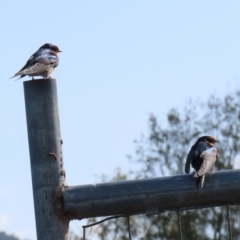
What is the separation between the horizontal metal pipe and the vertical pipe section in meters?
0.10

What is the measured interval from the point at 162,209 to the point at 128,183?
0.48ft

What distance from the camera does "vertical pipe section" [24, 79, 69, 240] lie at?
3.21 metres

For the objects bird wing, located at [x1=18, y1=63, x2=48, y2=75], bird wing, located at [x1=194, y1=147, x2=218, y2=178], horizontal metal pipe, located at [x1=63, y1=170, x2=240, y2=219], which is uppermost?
bird wing, located at [x1=18, y1=63, x2=48, y2=75]

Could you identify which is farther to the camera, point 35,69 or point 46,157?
point 35,69

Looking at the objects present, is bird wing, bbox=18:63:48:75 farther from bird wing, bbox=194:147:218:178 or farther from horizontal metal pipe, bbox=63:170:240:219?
horizontal metal pipe, bbox=63:170:240:219

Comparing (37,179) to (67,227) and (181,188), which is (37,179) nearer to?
A: (67,227)

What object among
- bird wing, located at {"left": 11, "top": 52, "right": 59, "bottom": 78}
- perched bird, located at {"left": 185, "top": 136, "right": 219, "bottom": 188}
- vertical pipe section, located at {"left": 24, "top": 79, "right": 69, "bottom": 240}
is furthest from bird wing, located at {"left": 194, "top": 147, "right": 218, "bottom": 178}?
bird wing, located at {"left": 11, "top": 52, "right": 59, "bottom": 78}

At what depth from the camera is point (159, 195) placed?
10.4 ft

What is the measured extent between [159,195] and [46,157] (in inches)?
15.7

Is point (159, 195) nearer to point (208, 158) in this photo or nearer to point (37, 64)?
point (208, 158)

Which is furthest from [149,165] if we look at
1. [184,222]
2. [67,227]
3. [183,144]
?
[67,227]

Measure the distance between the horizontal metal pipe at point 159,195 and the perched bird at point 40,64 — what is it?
140 centimetres

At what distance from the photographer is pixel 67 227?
3271 mm

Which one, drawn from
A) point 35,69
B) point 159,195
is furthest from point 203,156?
point 35,69
